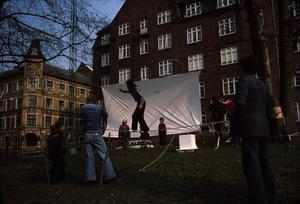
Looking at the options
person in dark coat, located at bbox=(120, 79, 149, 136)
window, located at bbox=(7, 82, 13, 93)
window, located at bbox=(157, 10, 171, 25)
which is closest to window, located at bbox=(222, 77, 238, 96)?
window, located at bbox=(157, 10, 171, 25)

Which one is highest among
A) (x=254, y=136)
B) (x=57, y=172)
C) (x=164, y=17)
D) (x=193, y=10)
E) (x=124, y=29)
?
(x=193, y=10)

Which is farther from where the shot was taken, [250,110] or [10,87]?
[10,87]

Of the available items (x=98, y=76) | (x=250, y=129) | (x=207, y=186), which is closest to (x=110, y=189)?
(x=207, y=186)

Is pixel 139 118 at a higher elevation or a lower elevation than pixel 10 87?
lower

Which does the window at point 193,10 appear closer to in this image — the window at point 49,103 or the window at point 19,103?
the window at point 49,103

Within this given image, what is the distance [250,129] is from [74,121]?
6977 centimetres

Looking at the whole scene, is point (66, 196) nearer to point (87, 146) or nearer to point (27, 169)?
point (87, 146)

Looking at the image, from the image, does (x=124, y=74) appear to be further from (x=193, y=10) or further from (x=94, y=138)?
(x=94, y=138)

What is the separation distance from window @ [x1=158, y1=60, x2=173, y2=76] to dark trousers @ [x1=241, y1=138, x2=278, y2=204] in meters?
39.0

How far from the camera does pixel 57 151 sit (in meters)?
9.13

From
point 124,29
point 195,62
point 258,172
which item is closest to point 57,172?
point 258,172

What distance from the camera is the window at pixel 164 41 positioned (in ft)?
146

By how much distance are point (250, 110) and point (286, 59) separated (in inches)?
376

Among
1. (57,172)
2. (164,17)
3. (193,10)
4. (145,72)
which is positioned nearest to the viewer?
(57,172)
